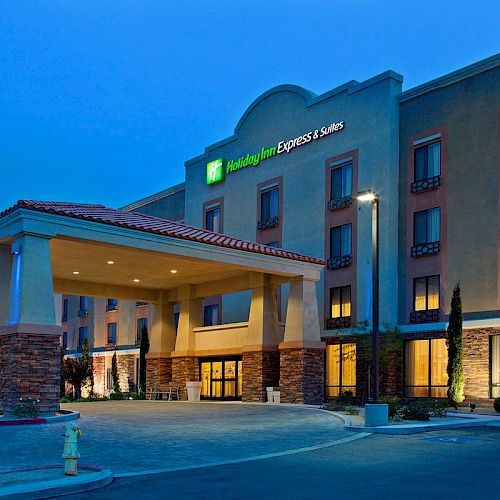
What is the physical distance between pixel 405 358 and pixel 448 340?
386 centimetres

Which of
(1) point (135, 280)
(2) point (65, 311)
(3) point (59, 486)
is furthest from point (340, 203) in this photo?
(2) point (65, 311)

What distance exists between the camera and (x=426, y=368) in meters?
34.6

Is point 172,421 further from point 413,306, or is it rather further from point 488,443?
point 413,306

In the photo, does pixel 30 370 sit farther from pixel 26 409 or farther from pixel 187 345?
pixel 187 345

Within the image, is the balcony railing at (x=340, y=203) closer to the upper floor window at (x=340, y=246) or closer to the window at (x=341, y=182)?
the window at (x=341, y=182)

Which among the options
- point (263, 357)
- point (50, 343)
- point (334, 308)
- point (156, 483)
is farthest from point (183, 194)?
point (156, 483)

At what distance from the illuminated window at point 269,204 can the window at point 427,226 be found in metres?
10.1

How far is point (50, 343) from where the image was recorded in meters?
22.9

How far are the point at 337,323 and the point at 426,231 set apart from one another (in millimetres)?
7046

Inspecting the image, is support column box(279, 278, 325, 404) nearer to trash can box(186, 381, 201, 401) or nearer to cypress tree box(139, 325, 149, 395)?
trash can box(186, 381, 201, 401)

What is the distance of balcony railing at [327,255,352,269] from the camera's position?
38219 millimetres

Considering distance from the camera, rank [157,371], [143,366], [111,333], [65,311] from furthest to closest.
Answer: [65,311]
[111,333]
[143,366]
[157,371]

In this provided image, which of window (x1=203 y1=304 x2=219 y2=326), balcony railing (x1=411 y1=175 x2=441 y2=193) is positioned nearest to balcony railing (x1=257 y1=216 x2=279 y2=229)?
window (x1=203 y1=304 x2=219 y2=326)

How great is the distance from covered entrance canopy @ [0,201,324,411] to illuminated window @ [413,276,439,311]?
5782 millimetres
